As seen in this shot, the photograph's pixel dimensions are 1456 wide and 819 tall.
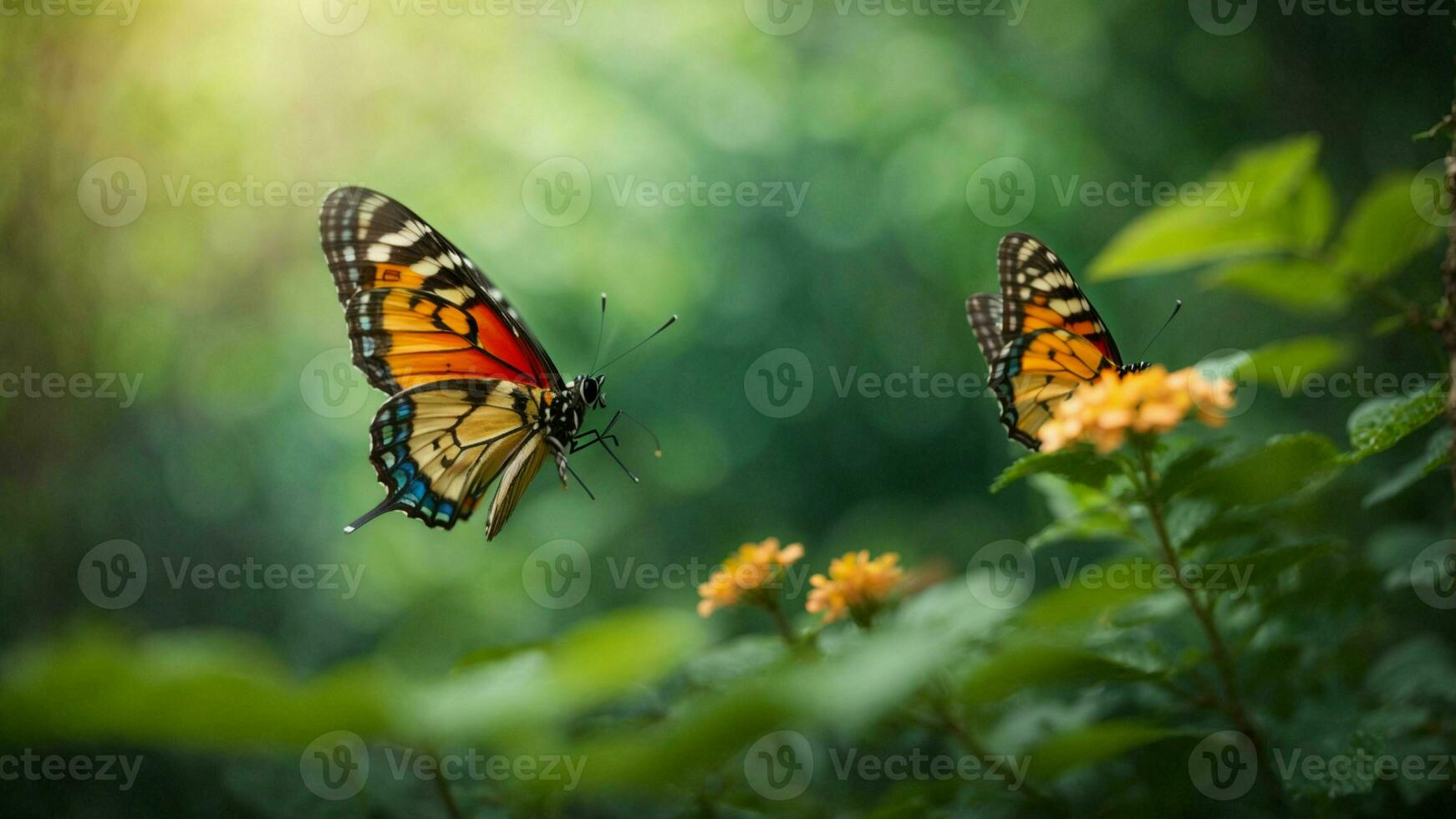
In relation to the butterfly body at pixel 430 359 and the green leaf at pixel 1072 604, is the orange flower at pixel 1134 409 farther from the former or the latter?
the butterfly body at pixel 430 359

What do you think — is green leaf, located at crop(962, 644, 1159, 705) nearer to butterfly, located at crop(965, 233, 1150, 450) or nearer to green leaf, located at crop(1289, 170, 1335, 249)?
butterfly, located at crop(965, 233, 1150, 450)

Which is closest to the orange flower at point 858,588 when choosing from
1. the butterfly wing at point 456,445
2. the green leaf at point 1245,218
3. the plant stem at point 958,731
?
the plant stem at point 958,731

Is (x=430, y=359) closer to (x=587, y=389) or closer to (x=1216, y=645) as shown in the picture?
(x=587, y=389)

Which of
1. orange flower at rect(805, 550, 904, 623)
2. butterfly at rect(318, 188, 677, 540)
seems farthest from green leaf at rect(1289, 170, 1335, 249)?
butterfly at rect(318, 188, 677, 540)

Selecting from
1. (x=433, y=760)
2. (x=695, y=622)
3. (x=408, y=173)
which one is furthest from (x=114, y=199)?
(x=695, y=622)

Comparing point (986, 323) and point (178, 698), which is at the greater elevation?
point (986, 323)

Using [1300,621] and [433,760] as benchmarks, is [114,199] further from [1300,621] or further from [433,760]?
[1300,621]

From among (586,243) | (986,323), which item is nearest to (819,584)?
(986,323)
